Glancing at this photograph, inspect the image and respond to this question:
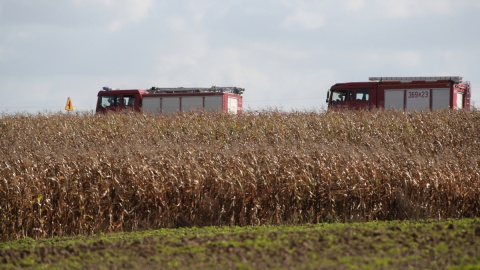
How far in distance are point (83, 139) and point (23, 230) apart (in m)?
9.85

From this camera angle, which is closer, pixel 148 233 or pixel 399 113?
pixel 148 233

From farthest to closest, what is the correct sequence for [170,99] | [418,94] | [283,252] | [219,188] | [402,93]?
[170,99]
[402,93]
[418,94]
[219,188]
[283,252]

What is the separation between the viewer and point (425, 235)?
37.3ft

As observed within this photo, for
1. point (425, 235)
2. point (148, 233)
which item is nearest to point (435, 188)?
point (425, 235)

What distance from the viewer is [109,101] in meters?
37.1

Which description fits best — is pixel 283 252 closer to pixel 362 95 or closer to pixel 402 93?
pixel 362 95

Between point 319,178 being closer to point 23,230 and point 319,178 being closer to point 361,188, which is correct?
point 361,188

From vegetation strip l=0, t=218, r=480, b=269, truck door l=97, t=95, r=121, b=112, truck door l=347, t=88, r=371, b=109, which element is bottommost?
vegetation strip l=0, t=218, r=480, b=269

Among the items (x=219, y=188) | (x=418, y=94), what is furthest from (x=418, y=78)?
(x=219, y=188)

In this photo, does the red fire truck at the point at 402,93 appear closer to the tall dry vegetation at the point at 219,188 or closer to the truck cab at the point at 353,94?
the truck cab at the point at 353,94

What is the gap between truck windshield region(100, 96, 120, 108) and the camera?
36969 mm

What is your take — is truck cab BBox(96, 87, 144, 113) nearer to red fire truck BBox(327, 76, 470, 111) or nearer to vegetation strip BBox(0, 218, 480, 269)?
red fire truck BBox(327, 76, 470, 111)

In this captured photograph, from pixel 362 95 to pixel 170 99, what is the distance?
9.41 metres

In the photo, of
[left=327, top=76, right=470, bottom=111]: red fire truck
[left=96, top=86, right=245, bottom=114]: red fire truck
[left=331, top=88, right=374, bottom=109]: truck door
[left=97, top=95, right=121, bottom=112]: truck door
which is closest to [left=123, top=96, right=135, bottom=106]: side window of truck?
[left=96, top=86, right=245, bottom=114]: red fire truck
